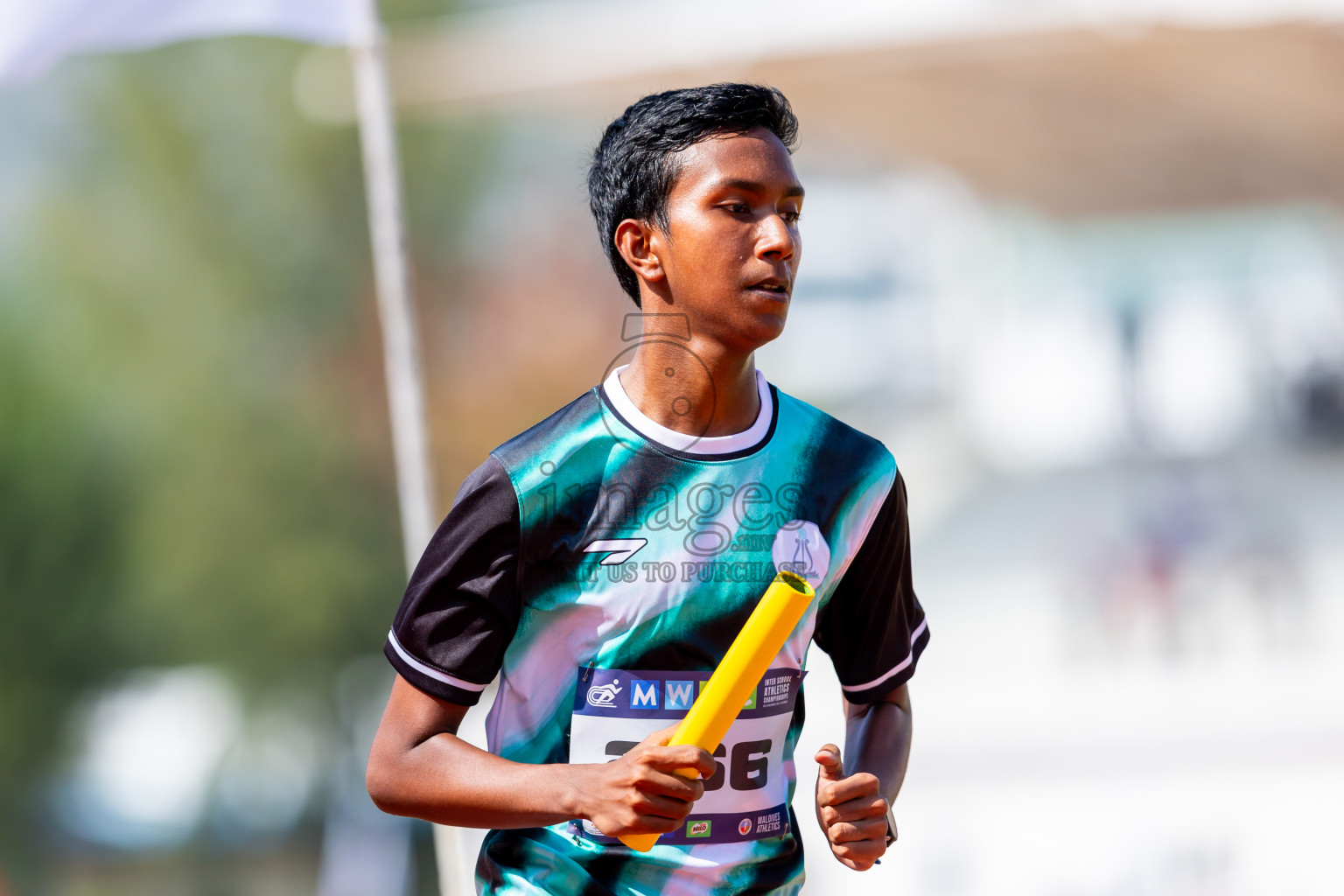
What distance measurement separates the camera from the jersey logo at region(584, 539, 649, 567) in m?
2.00

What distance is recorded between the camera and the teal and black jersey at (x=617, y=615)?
1981mm

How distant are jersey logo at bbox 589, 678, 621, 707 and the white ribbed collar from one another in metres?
0.33

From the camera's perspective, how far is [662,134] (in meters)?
2.11

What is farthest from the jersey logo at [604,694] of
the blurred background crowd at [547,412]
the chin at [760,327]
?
the blurred background crowd at [547,412]

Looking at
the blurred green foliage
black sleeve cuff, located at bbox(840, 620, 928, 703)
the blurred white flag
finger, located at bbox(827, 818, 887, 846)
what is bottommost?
finger, located at bbox(827, 818, 887, 846)

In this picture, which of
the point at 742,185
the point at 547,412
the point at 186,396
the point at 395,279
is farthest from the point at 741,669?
the point at 547,412

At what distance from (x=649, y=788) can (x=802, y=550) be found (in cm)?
50

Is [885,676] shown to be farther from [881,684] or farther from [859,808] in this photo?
[859,808]

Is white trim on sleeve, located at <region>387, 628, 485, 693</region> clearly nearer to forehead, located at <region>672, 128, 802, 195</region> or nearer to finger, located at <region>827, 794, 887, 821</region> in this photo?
finger, located at <region>827, 794, 887, 821</region>

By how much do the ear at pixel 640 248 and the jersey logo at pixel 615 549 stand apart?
1.26ft

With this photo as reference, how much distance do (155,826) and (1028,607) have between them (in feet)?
30.4

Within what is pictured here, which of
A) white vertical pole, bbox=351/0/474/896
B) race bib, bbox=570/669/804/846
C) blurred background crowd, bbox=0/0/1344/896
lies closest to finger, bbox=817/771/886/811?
race bib, bbox=570/669/804/846

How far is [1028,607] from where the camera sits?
1246 centimetres

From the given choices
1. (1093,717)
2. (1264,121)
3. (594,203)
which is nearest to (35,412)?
(1093,717)
